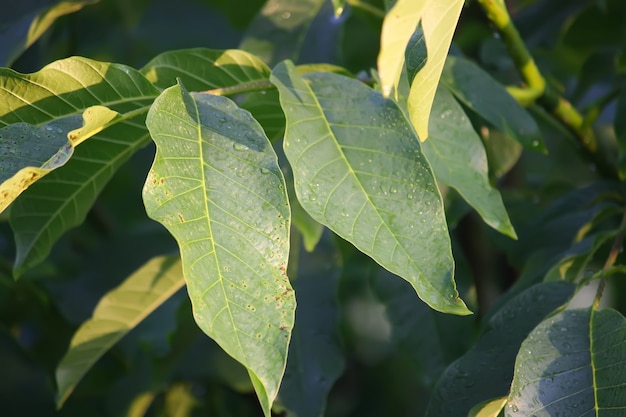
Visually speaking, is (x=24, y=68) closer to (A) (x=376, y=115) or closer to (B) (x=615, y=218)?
(A) (x=376, y=115)

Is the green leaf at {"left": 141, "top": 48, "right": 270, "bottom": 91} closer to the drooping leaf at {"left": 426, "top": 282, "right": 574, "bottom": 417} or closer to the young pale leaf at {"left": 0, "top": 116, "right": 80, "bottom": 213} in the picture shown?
the young pale leaf at {"left": 0, "top": 116, "right": 80, "bottom": 213}

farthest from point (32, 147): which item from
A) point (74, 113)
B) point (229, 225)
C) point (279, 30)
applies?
point (279, 30)

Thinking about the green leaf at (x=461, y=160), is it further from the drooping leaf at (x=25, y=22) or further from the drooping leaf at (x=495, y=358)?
the drooping leaf at (x=25, y=22)

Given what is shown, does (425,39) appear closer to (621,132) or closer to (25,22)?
(621,132)

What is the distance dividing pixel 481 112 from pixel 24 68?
79 cm

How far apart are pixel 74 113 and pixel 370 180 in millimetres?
276

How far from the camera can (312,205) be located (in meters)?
0.57

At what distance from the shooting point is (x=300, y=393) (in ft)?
3.32

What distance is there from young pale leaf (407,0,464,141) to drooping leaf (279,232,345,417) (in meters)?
0.55

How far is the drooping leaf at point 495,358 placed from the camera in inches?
28.6

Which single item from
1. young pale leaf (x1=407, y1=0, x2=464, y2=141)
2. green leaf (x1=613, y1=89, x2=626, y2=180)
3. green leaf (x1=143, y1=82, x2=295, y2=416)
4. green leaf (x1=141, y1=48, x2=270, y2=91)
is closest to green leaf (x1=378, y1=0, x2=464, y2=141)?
young pale leaf (x1=407, y1=0, x2=464, y2=141)

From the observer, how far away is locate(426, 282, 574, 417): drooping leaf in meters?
0.73

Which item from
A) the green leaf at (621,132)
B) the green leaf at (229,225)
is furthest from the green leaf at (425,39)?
the green leaf at (621,132)

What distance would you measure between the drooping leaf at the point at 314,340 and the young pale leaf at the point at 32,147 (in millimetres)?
531
